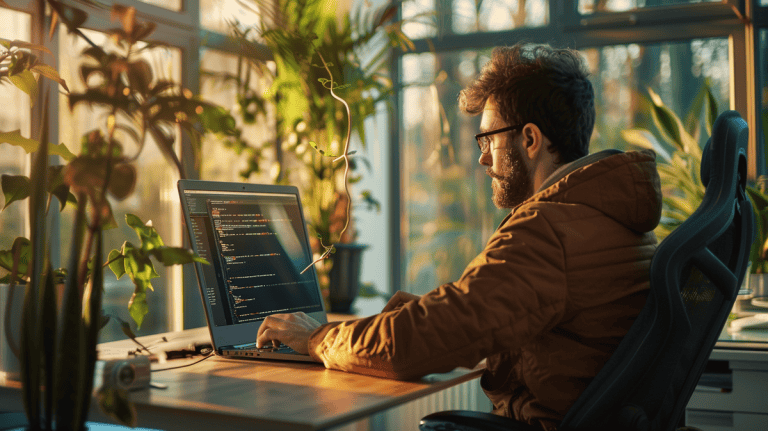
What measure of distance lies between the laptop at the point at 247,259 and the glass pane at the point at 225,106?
3.26 ft

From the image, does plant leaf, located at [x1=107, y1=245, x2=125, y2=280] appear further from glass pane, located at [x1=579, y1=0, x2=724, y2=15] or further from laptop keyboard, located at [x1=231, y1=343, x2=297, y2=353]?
glass pane, located at [x1=579, y1=0, x2=724, y2=15]

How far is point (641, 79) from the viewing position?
3160 millimetres

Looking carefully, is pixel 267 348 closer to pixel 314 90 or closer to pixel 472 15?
pixel 314 90

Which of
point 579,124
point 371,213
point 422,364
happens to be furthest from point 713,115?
point 422,364

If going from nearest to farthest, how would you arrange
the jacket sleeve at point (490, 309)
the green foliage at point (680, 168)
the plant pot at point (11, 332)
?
the jacket sleeve at point (490, 309)
the plant pot at point (11, 332)
the green foliage at point (680, 168)

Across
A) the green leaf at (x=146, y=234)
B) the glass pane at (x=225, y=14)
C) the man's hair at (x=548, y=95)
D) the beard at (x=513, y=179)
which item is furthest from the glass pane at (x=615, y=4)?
the green leaf at (x=146, y=234)

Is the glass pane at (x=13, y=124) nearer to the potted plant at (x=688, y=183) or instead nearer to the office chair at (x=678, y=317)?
the office chair at (x=678, y=317)

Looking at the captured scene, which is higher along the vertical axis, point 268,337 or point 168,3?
point 168,3

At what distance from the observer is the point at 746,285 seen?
2.34 m

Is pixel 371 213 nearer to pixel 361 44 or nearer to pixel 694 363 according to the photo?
pixel 361 44

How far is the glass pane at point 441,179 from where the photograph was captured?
3.41 m

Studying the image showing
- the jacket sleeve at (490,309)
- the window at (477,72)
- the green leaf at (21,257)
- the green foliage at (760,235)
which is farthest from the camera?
the window at (477,72)

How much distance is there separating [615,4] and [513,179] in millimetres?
2013

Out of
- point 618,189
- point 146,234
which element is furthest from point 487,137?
point 146,234
